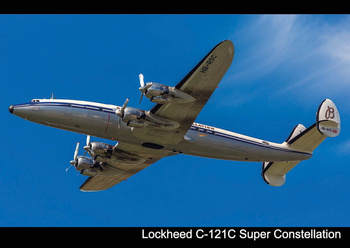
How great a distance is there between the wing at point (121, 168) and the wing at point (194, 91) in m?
2.26

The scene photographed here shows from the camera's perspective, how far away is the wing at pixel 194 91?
28.5 m

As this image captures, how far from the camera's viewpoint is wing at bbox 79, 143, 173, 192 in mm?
34188

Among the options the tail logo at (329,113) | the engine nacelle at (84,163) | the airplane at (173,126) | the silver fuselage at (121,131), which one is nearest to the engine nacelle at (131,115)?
the airplane at (173,126)

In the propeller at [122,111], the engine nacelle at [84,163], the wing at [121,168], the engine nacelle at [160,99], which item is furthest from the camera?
the engine nacelle at [84,163]

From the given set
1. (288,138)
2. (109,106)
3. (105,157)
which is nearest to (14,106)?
(109,106)

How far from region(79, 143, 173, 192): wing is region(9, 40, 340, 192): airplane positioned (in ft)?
0.31

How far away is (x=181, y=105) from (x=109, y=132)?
485cm

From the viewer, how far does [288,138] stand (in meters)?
37.8

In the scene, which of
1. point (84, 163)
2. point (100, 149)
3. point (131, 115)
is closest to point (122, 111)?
point (131, 115)

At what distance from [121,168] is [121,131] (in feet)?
27.9

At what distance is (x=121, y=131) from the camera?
3128cm

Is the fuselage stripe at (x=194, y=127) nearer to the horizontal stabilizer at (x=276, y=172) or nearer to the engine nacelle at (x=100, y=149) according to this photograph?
the horizontal stabilizer at (x=276, y=172)

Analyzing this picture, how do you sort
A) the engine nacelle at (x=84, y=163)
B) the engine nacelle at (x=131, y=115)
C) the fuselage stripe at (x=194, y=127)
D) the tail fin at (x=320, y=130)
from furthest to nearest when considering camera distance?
the engine nacelle at (x=84, y=163) < the tail fin at (x=320, y=130) < the fuselage stripe at (x=194, y=127) < the engine nacelle at (x=131, y=115)

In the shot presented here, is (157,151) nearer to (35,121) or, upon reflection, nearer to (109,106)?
(109,106)
